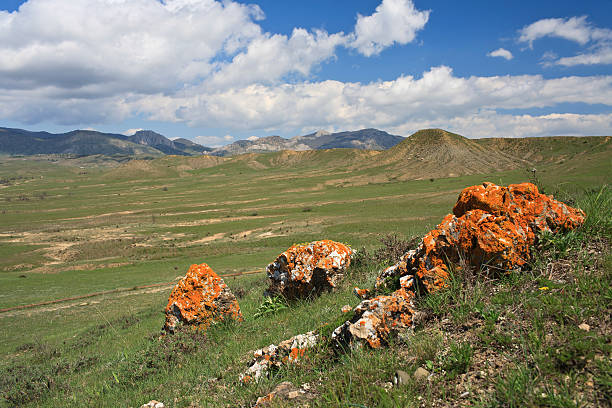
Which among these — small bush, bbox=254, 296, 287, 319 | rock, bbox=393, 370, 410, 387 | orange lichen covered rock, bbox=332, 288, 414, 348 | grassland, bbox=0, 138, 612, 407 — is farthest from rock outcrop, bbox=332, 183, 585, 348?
small bush, bbox=254, 296, 287, 319

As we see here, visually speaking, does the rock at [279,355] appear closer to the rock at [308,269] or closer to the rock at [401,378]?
the rock at [401,378]

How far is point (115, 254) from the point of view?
135 ft

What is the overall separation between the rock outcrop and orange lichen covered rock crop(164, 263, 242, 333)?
561 centimetres

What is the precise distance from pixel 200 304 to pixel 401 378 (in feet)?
24.0

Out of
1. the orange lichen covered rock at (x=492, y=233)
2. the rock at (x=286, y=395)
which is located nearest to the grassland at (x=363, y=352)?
the rock at (x=286, y=395)

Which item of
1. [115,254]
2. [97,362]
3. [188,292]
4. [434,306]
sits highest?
[434,306]

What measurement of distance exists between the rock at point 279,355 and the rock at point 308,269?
4146 mm

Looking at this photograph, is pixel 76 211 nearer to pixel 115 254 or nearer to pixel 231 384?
pixel 115 254

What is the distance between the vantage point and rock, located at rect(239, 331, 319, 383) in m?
4.81

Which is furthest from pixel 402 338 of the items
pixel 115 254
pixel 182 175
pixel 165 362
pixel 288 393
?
pixel 182 175

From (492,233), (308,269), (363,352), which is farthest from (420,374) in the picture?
(308,269)

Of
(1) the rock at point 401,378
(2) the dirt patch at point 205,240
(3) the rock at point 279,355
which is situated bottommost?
(2) the dirt patch at point 205,240

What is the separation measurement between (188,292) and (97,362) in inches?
148

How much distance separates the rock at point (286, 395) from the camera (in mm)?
3812
